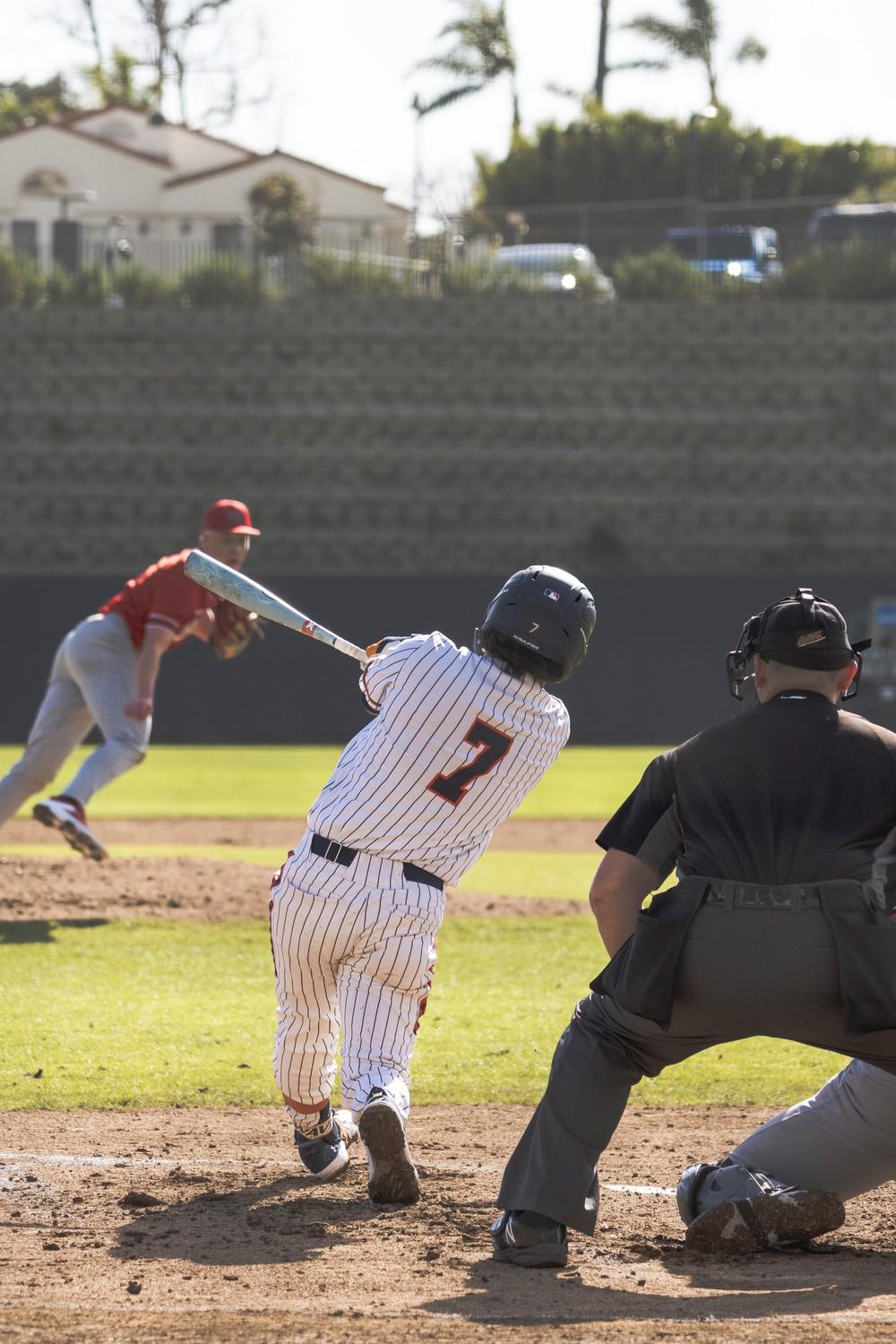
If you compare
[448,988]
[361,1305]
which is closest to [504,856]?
[448,988]

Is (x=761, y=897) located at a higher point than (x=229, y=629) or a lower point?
lower

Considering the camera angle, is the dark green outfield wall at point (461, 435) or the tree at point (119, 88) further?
the tree at point (119, 88)

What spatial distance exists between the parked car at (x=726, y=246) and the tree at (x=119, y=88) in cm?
2224

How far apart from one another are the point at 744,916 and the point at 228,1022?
342 centimetres

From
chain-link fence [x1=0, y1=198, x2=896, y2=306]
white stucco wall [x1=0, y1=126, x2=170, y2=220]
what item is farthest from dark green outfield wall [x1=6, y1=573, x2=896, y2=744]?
white stucco wall [x1=0, y1=126, x2=170, y2=220]

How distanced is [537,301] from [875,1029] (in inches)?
1058

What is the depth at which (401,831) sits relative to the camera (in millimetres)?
4133

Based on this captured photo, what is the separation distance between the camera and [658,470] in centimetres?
2903

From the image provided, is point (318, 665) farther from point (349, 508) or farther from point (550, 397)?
point (550, 397)

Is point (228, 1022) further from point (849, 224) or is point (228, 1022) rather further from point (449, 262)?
point (849, 224)

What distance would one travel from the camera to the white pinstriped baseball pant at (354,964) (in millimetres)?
4090

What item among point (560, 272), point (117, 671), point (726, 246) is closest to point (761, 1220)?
point (117, 671)

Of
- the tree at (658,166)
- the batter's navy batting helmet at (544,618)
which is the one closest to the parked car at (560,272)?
the tree at (658,166)

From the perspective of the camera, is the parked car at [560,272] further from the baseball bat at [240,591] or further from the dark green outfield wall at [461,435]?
the baseball bat at [240,591]
